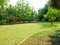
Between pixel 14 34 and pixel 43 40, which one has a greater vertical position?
pixel 43 40

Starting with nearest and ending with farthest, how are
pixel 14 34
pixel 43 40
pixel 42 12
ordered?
pixel 43 40
pixel 14 34
pixel 42 12

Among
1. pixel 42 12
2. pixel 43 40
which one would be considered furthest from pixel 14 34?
pixel 42 12

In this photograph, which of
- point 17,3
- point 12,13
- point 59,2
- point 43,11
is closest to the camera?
point 59,2

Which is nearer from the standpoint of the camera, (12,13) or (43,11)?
(12,13)

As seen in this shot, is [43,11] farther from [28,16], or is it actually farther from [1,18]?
[1,18]

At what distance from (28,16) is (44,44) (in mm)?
49283

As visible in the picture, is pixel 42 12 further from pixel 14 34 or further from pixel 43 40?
pixel 43 40

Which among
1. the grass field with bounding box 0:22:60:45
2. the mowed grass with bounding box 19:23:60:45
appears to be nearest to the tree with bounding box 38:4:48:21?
the grass field with bounding box 0:22:60:45

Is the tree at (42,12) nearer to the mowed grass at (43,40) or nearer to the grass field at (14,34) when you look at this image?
the grass field at (14,34)

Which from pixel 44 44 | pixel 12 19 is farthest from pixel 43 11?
pixel 44 44

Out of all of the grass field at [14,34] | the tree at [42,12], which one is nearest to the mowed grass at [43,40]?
the grass field at [14,34]

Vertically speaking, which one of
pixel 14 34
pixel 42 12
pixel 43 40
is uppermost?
pixel 42 12

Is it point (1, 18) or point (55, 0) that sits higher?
point (55, 0)

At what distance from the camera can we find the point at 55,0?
4.11 m
